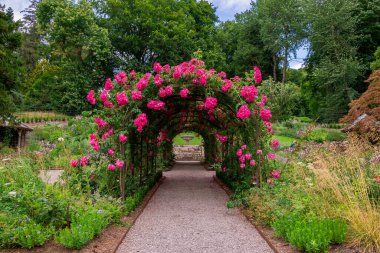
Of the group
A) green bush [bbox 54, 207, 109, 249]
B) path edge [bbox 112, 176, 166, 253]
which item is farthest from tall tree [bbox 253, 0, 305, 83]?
green bush [bbox 54, 207, 109, 249]

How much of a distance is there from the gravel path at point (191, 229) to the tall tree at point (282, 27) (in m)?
30.1

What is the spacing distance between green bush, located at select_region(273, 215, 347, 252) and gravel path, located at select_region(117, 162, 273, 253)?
466 mm

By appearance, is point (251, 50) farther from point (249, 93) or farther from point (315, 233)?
point (315, 233)

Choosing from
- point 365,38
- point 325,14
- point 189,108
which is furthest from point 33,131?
point 365,38

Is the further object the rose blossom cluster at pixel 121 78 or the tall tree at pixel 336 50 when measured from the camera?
the tall tree at pixel 336 50

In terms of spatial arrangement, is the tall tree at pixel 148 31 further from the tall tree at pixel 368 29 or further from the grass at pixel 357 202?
the grass at pixel 357 202

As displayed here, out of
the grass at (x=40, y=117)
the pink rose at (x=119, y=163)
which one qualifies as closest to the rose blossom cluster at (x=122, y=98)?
the pink rose at (x=119, y=163)

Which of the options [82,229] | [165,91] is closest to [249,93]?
[165,91]

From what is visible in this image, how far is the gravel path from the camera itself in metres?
4.58

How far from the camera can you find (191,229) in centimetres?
550

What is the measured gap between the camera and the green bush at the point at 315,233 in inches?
154

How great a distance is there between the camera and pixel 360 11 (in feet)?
97.0

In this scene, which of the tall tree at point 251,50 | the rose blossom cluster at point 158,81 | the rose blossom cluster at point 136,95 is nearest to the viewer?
the rose blossom cluster at point 136,95

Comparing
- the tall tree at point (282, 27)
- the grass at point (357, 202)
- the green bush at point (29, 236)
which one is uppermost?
the tall tree at point (282, 27)
